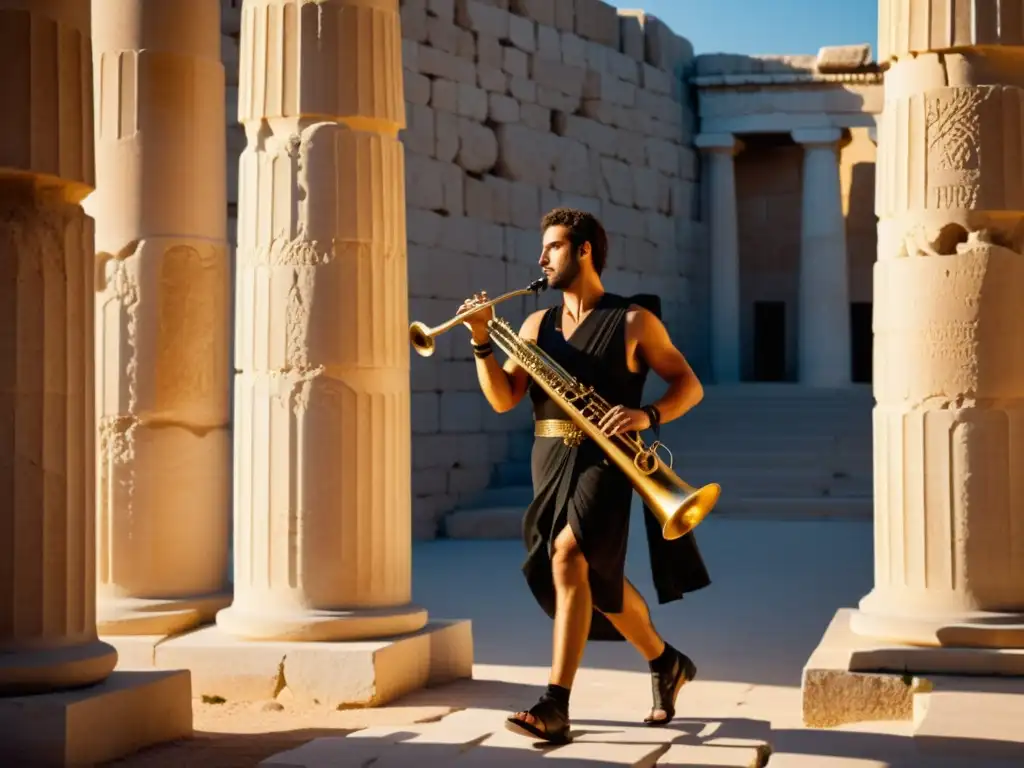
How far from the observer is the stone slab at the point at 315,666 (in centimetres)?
805

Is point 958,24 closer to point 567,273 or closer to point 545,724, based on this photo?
point 567,273

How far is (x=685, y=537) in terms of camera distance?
256 inches

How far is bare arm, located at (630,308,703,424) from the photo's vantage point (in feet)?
21.1

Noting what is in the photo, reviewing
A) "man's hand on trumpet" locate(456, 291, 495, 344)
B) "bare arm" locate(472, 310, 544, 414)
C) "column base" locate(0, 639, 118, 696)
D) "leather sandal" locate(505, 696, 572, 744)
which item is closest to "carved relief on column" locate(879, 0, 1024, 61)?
"bare arm" locate(472, 310, 544, 414)

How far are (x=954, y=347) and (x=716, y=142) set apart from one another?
52.3 ft

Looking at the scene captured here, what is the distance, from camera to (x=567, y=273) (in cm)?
652

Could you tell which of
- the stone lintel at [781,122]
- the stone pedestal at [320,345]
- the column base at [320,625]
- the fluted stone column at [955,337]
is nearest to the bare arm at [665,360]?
the fluted stone column at [955,337]

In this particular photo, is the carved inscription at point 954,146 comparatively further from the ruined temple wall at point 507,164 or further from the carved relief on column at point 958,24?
the ruined temple wall at point 507,164

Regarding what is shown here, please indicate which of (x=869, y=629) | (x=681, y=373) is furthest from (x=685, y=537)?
(x=869, y=629)

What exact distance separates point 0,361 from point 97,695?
1253 mm

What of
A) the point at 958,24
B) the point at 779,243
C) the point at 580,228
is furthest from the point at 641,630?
the point at 779,243

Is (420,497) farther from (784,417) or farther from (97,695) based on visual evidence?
(97,695)

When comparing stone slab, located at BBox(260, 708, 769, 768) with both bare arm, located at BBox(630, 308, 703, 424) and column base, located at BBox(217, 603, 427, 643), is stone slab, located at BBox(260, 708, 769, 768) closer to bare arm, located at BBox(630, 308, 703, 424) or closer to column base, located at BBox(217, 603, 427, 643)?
bare arm, located at BBox(630, 308, 703, 424)

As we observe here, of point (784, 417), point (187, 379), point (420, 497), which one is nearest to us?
A: point (187, 379)
